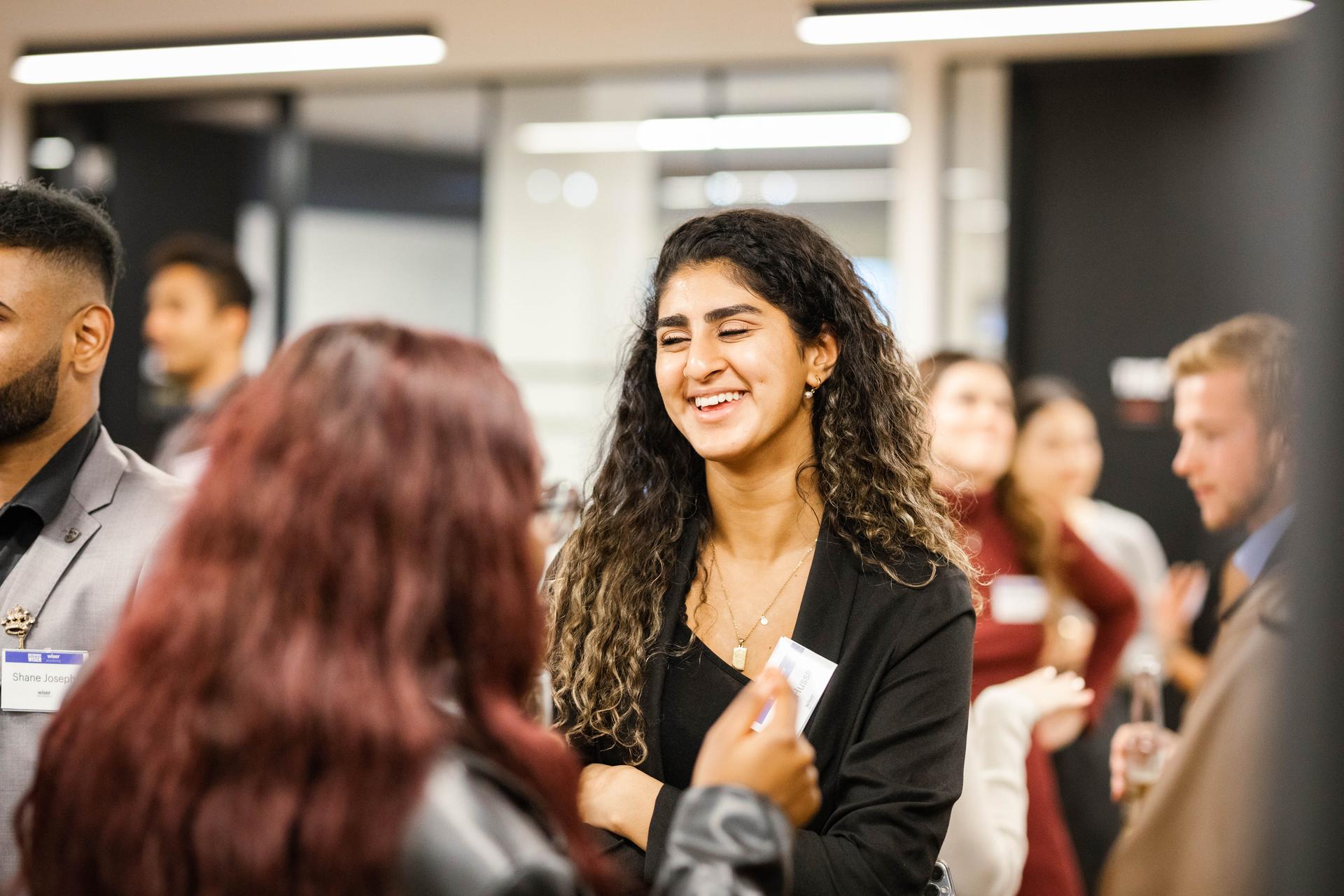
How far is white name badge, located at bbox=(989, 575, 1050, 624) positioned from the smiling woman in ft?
3.75

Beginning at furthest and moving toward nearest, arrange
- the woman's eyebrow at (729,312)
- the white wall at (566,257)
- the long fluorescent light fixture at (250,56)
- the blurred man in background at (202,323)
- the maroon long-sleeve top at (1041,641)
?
the white wall at (566,257) → the long fluorescent light fixture at (250,56) → the blurred man in background at (202,323) → the maroon long-sleeve top at (1041,641) → the woman's eyebrow at (729,312)

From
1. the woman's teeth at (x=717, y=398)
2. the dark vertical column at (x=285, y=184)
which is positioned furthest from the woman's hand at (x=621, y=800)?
the dark vertical column at (x=285, y=184)

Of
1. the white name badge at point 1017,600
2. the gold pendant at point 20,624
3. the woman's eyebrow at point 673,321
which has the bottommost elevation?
the white name badge at point 1017,600

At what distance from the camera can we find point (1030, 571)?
314 centimetres

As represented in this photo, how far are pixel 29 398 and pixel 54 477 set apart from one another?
130mm

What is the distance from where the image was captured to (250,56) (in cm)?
516

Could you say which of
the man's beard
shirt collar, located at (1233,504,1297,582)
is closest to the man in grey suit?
the man's beard

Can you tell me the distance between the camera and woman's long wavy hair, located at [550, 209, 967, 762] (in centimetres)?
171

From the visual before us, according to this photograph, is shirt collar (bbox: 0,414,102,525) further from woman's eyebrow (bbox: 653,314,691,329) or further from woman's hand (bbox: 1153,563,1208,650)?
woman's hand (bbox: 1153,563,1208,650)

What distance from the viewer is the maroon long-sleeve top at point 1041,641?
8.27 feet

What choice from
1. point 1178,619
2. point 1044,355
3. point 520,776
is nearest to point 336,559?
point 520,776

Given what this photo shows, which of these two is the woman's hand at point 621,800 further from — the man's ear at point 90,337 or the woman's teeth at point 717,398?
the man's ear at point 90,337

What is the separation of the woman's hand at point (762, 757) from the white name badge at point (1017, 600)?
1.73 m

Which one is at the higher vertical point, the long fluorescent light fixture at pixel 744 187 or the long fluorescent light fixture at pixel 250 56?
the long fluorescent light fixture at pixel 250 56
